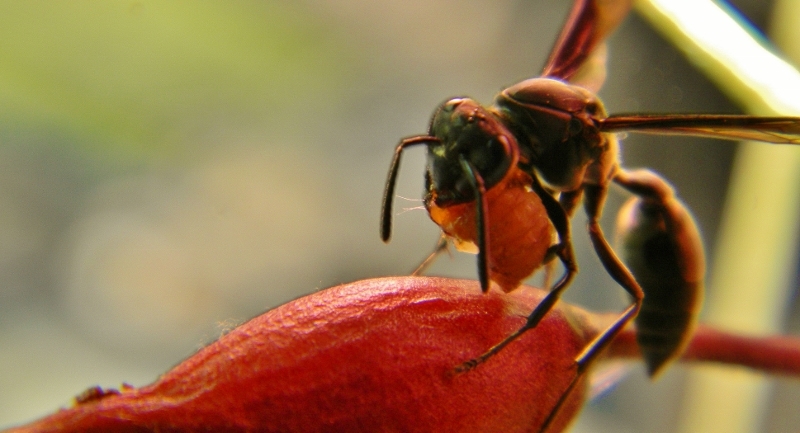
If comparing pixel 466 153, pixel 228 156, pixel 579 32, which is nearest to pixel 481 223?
pixel 466 153

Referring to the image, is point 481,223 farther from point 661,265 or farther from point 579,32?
point 579,32

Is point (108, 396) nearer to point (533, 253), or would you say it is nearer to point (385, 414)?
point (385, 414)

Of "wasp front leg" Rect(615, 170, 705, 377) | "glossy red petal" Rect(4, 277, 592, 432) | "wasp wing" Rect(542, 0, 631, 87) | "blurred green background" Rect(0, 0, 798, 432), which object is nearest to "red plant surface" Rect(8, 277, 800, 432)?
"glossy red petal" Rect(4, 277, 592, 432)

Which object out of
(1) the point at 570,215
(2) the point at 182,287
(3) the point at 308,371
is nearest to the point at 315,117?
(2) the point at 182,287

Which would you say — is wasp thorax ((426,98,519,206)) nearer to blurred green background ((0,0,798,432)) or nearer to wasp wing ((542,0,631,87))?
wasp wing ((542,0,631,87))

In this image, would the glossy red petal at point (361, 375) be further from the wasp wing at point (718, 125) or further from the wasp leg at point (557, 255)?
the wasp wing at point (718, 125)
